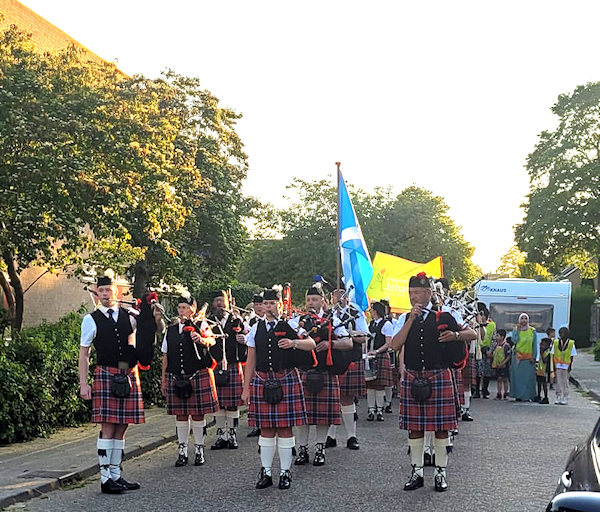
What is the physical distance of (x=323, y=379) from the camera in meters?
9.32

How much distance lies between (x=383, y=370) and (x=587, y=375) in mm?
14928

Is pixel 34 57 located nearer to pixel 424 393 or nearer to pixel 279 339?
pixel 279 339

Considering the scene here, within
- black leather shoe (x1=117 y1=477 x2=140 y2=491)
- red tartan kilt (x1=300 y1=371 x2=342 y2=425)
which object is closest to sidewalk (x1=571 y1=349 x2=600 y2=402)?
red tartan kilt (x1=300 y1=371 x2=342 y2=425)

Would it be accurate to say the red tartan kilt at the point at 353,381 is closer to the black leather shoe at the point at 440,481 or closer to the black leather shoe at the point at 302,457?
the black leather shoe at the point at 302,457

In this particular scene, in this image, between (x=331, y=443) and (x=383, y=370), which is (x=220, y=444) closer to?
(x=331, y=443)

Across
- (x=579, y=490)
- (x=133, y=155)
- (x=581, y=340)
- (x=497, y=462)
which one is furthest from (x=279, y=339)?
(x=581, y=340)

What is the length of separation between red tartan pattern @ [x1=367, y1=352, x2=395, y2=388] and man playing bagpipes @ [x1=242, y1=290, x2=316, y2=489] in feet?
18.8

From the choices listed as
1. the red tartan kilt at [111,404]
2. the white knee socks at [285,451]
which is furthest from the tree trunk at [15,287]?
the white knee socks at [285,451]

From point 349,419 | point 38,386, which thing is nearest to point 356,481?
point 349,419

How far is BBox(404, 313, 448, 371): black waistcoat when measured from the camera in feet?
24.6

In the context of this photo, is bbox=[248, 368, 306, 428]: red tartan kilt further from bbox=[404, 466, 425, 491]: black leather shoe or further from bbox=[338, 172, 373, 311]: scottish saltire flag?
bbox=[338, 172, 373, 311]: scottish saltire flag

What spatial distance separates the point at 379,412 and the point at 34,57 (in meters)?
8.04

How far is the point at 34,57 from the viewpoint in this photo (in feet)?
48.5

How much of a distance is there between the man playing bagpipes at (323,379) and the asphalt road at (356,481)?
387 millimetres
